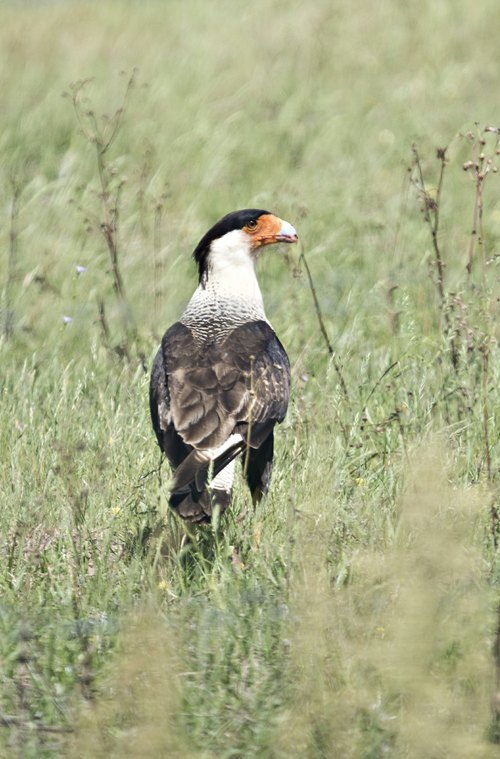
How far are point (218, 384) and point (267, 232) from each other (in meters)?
1.08

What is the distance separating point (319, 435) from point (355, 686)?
6.95 feet

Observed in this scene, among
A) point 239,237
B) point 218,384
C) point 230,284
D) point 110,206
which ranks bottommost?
point 218,384

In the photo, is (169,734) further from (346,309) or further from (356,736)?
(346,309)

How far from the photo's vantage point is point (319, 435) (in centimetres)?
509

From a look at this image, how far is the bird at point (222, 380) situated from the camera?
14.3 ft

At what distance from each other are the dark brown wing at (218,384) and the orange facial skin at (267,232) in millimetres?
501

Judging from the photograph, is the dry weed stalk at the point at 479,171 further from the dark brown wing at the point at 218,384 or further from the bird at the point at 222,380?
the dark brown wing at the point at 218,384

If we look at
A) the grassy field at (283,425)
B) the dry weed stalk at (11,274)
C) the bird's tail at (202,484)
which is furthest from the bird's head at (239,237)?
the dry weed stalk at (11,274)

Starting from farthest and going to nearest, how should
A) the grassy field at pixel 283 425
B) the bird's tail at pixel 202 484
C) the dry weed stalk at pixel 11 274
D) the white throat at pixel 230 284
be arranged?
1. the dry weed stalk at pixel 11 274
2. the white throat at pixel 230 284
3. the bird's tail at pixel 202 484
4. the grassy field at pixel 283 425

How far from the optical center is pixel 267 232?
18.0 ft

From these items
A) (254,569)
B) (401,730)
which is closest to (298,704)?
(401,730)

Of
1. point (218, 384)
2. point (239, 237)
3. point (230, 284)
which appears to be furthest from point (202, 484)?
point (239, 237)

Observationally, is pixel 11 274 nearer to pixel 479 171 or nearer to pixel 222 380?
pixel 222 380

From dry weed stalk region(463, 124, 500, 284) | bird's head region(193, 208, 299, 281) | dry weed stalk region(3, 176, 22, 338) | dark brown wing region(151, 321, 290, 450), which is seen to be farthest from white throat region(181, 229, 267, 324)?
dry weed stalk region(3, 176, 22, 338)
